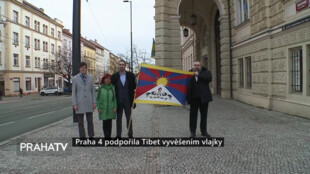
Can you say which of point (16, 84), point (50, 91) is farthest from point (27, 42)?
point (50, 91)

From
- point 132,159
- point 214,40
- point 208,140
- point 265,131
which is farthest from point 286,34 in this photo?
point 214,40

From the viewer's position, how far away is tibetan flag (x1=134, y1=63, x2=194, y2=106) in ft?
20.2

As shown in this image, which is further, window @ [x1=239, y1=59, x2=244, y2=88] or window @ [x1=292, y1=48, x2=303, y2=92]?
window @ [x1=239, y1=59, x2=244, y2=88]

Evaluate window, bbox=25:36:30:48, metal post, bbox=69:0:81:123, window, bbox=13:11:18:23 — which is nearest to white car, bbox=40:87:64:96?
window, bbox=25:36:30:48

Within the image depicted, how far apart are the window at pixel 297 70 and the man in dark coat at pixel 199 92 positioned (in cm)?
508

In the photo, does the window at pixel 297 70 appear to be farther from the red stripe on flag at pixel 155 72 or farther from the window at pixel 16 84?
the window at pixel 16 84

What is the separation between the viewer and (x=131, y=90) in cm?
587

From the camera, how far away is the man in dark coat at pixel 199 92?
580 centimetres

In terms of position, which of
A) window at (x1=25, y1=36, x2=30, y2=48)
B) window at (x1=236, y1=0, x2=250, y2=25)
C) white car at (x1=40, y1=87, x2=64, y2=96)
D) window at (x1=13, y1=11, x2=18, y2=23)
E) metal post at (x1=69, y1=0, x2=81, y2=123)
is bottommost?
white car at (x1=40, y1=87, x2=64, y2=96)

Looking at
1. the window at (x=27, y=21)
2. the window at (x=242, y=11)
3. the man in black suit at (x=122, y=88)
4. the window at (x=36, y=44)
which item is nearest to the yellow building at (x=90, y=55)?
the window at (x=36, y=44)

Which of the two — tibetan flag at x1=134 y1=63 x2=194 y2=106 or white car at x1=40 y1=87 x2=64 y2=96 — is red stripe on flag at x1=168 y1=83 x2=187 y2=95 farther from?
white car at x1=40 y1=87 x2=64 y2=96

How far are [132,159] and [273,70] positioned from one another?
27.2 ft

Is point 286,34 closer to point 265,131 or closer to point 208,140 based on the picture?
point 265,131

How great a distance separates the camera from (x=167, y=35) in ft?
45.2
